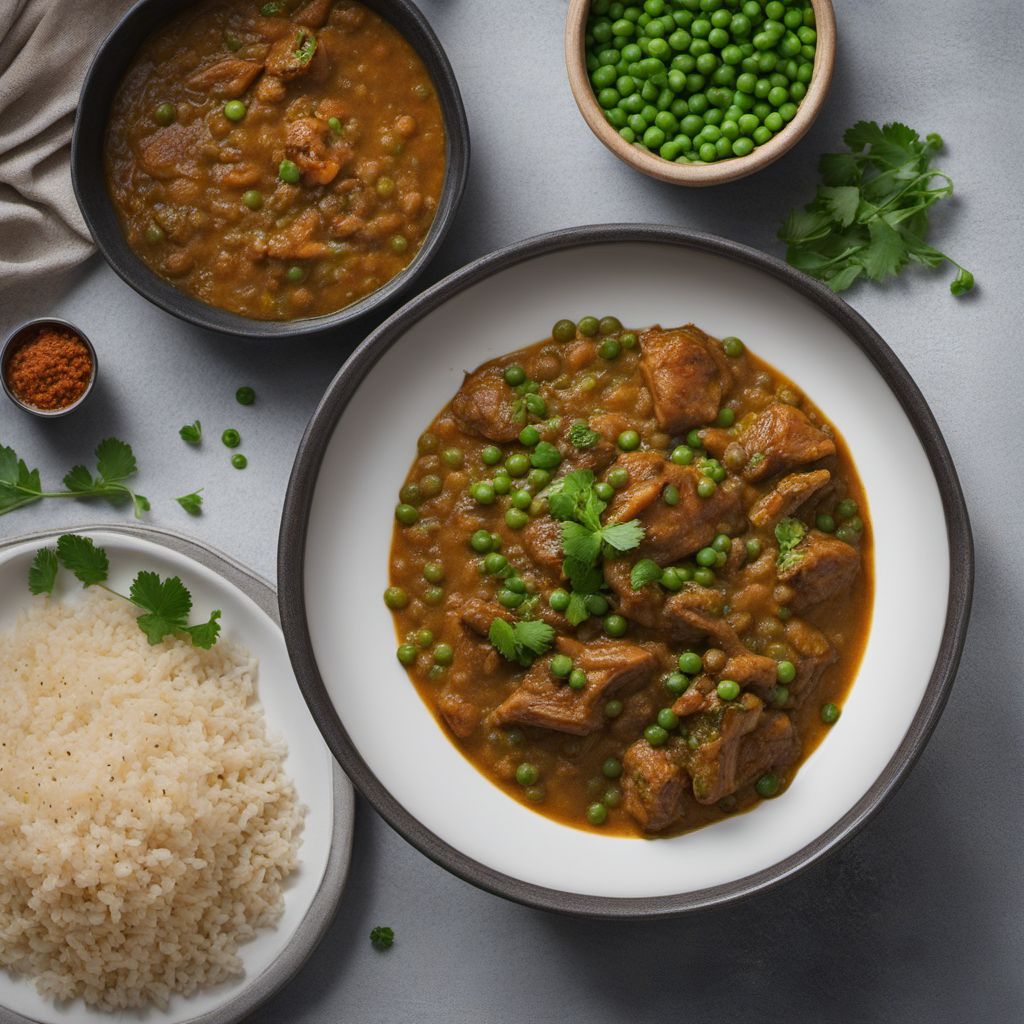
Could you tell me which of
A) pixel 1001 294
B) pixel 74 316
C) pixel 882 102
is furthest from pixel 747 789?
pixel 74 316

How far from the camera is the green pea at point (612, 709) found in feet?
14.2

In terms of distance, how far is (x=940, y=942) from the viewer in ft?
16.2

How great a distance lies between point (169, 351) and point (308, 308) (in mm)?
802

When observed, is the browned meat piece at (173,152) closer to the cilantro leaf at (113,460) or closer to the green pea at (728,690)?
the cilantro leaf at (113,460)

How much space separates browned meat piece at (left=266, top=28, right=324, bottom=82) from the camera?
4.62m

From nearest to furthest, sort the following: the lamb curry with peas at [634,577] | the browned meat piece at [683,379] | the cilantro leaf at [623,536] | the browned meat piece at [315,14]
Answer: the cilantro leaf at [623,536], the lamb curry with peas at [634,577], the browned meat piece at [683,379], the browned meat piece at [315,14]

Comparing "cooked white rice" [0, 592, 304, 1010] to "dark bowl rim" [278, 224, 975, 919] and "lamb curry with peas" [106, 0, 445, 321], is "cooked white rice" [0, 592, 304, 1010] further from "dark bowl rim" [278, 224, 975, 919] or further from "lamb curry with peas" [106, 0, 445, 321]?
"lamb curry with peas" [106, 0, 445, 321]

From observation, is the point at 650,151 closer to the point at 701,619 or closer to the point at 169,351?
the point at 701,619

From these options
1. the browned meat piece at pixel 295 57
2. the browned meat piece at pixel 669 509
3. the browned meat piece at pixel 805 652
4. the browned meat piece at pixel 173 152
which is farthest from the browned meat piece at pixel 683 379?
the browned meat piece at pixel 173 152

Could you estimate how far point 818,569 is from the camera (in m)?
4.27

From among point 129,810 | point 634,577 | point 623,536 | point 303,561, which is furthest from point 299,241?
point 129,810

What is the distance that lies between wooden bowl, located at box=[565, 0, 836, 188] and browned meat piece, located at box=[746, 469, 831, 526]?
1.31 metres

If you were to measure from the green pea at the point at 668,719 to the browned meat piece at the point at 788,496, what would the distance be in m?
0.82

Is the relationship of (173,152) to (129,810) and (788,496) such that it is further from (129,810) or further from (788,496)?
(788,496)
